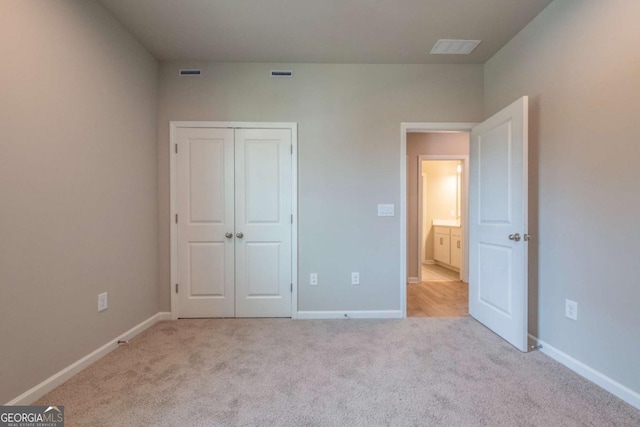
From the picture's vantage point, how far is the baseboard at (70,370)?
160 centimetres

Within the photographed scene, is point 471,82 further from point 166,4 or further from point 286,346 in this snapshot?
point 286,346

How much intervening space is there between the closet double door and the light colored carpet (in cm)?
45

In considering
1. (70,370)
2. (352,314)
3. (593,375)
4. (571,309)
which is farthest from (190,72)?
(593,375)

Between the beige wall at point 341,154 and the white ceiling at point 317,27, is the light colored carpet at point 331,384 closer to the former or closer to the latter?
the beige wall at point 341,154

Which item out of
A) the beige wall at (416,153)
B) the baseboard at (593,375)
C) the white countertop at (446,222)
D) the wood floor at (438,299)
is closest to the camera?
the baseboard at (593,375)

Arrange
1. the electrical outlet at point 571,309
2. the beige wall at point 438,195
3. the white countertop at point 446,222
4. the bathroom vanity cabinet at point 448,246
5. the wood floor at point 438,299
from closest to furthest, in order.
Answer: the electrical outlet at point 571,309, the wood floor at point 438,299, the bathroom vanity cabinet at point 448,246, the white countertop at point 446,222, the beige wall at point 438,195

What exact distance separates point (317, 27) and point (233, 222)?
77.4 inches

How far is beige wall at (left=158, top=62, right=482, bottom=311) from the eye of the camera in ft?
9.74

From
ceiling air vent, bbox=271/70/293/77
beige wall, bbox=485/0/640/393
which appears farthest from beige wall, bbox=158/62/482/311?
beige wall, bbox=485/0/640/393

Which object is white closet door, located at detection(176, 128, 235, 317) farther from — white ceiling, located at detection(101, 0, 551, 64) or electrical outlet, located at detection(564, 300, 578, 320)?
electrical outlet, located at detection(564, 300, 578, 320)

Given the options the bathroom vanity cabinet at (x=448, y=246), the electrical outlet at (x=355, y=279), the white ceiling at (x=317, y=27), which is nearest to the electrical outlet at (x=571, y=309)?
the electrical outlet at (x=355, y=279)

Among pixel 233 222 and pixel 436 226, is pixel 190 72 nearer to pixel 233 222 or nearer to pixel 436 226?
pixel 233 222

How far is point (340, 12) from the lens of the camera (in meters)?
2.22

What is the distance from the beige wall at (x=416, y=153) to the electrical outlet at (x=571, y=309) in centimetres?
249
